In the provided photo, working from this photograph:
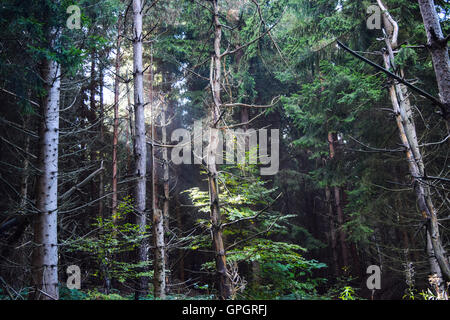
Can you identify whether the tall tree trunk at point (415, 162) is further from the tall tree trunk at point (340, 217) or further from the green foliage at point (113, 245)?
the tall tree trunk at point (340, 217)

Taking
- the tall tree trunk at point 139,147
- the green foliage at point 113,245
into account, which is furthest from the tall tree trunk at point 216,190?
the tall tree trunk at point 139,147

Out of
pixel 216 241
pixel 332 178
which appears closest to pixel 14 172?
pixel 216 241

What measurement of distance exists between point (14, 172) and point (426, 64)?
35.7 ft

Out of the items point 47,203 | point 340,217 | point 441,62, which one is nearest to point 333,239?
point 340,217

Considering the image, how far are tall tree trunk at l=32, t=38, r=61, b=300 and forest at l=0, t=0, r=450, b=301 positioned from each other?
20 millimetres

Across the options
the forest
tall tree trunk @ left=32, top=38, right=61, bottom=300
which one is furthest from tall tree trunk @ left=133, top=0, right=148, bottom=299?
tall tree trunk @ left=32, top=38, right=61, bottom=300

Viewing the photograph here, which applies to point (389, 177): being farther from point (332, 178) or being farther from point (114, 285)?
point (114, 285)

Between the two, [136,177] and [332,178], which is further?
[332,178]

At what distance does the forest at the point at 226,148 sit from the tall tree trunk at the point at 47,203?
2 cm

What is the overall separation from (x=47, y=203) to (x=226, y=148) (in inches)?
218

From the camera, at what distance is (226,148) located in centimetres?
878

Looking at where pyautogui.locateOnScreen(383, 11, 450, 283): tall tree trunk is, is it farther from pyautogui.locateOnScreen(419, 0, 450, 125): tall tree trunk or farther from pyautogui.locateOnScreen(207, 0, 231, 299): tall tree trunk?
pyautogui.locateOnScreen(419, 0, 450, 125): tall tree trunk

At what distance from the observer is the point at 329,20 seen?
8328mm

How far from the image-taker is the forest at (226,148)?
388cm
